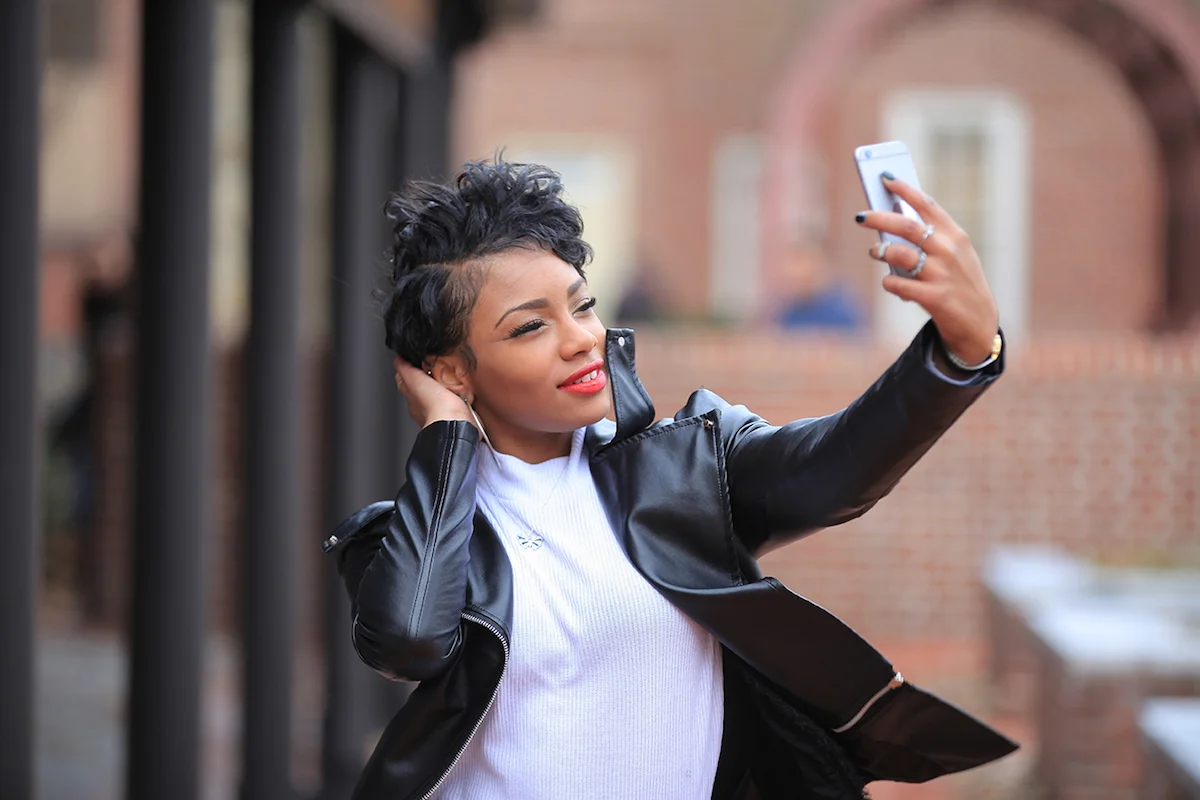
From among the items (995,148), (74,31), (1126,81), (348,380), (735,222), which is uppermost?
(74,31)

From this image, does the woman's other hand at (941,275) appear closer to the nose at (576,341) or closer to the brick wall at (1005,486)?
the nose at (576,341)

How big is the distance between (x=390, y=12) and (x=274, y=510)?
5.92 ft

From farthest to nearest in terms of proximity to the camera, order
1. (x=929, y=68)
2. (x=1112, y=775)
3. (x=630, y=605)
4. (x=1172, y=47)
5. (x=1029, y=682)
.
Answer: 1. (x=929, y=68)
2. (x=1172, y=47)
3. (x=1029, y=682)
4. (x=1112, y=775)
5. (x=630, y=605)

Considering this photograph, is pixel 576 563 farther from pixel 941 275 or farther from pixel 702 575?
pixel 941 275

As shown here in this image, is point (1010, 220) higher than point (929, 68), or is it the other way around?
point (929, 68)

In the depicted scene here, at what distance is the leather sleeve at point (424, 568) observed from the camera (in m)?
1.84

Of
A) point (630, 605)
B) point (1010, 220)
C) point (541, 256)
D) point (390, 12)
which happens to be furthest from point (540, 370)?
point (1010, 220)

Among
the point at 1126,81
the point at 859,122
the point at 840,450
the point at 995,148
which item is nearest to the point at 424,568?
the point at 840,450

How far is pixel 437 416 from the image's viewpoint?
6.48 ft

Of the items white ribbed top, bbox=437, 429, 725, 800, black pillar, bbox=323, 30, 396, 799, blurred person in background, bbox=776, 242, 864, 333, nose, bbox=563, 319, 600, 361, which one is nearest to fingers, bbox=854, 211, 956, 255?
nose, bbox=563, 319, 600, 361

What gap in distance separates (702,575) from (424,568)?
351 millimetres

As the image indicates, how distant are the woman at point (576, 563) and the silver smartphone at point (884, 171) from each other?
0.21 m

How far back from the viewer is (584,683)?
74.9 inches

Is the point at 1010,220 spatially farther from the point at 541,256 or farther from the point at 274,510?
the point at 541,256
